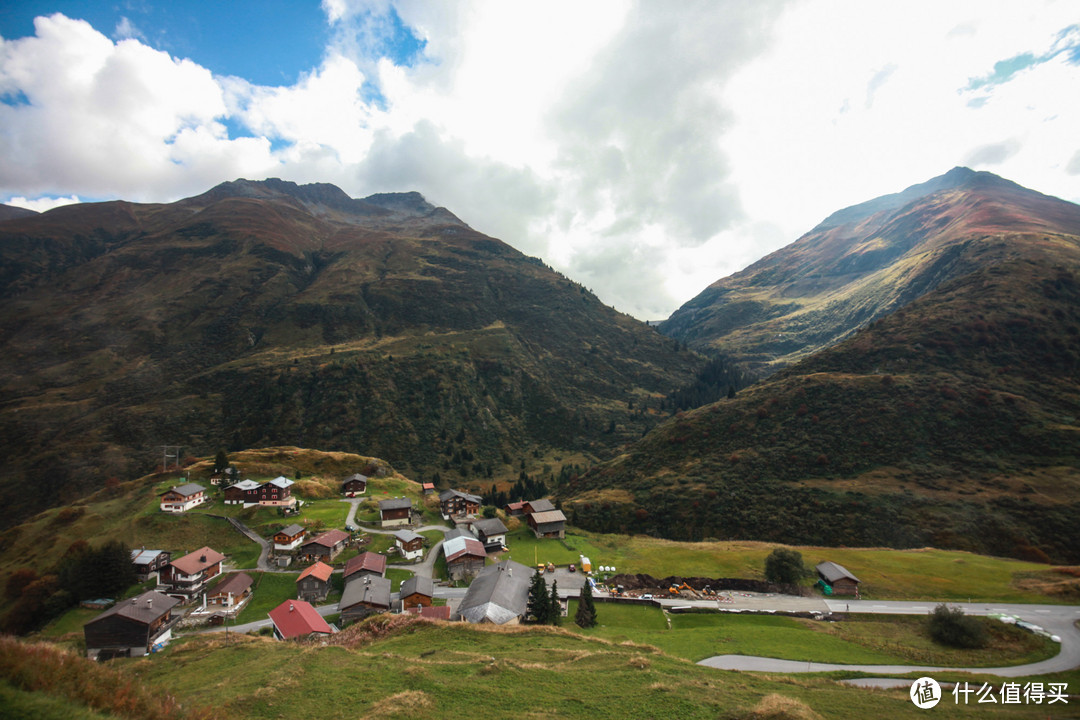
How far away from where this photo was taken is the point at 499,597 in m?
33.1

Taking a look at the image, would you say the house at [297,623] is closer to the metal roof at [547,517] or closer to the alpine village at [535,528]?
the alpine village at [535,528]

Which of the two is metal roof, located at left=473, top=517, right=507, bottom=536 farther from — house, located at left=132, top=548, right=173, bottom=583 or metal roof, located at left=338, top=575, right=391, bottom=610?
house, located at left=132, top=548, right=173, bottom=583

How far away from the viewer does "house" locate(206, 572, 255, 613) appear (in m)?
38.1

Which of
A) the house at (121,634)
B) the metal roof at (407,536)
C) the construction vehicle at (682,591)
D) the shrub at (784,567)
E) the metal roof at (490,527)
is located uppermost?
the shrub at (784,567)

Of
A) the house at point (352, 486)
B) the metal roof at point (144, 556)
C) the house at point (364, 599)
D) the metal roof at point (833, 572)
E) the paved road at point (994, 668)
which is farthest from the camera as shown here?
the house at point (352, 486)

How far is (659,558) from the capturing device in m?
47.3

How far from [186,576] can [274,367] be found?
100m

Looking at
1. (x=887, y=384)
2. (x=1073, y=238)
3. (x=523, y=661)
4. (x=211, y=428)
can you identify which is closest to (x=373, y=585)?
(x=523, y=661)

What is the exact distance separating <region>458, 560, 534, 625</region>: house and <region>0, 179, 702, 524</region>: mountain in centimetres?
6849

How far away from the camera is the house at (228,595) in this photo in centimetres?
3806

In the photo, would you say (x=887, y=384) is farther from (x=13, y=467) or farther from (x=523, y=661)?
(x=13, y=467)

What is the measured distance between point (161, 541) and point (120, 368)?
373 feet

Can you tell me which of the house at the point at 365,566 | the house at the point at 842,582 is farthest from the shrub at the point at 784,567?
the house at the point at 365,566

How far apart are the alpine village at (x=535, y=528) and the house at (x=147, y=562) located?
415mm
